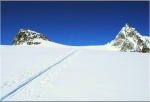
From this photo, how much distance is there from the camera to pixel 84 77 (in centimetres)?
1246

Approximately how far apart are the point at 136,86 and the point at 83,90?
3.14 meters

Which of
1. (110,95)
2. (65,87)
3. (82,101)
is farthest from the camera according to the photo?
(65,87)

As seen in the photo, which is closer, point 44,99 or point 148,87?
point 44,99

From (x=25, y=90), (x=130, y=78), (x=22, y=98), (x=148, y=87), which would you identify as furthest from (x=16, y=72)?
(x=148, y=87)

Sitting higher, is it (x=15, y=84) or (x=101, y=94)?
(x=15, y=84)

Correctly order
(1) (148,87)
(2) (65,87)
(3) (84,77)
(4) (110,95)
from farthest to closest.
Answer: (3) (84,77) → (1) (148,87) → (2) (65,87) → (4) (110,95)

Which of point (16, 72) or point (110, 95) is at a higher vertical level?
point (16, 72)

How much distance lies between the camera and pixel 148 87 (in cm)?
1081

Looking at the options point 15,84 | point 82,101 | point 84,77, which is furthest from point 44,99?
point 84,77

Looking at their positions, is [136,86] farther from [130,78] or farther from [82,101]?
[82,101]

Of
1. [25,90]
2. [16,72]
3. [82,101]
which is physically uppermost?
[16,72]

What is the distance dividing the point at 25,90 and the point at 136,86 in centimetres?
585

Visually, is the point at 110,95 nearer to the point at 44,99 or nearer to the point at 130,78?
the point at 44,99

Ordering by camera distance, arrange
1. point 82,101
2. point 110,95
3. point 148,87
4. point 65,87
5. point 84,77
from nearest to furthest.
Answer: point 82,101, point 110,95, point 65,87, point 148,87, point 84,77
